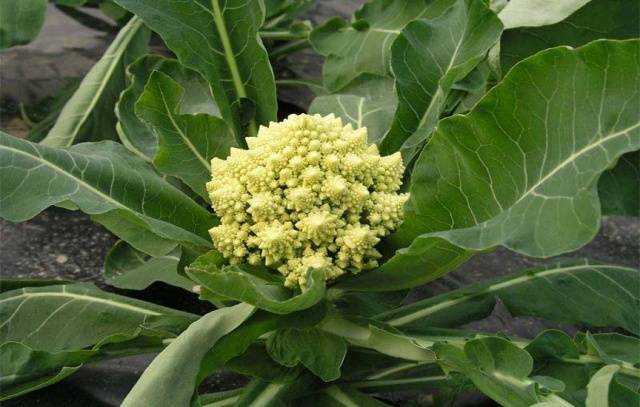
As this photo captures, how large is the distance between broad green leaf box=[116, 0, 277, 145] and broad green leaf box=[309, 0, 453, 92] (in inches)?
12.5

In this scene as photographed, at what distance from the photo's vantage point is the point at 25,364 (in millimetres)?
1229

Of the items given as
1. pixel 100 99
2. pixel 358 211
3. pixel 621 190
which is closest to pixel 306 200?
pixel 358 211

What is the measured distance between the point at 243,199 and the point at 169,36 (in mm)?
304

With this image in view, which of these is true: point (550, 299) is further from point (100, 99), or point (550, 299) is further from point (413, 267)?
point (100, 99)

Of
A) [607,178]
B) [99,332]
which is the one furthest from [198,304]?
[607,178]

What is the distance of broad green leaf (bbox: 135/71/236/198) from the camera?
4.32ft

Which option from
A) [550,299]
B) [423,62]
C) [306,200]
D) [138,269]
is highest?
[423,62]

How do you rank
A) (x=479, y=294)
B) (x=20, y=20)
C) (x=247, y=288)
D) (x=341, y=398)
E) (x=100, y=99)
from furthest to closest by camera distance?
(x=100, y=99) → (x=20, y=20) → (x=479, y=294) → (x=341, y=398) → (x=247, y=288)

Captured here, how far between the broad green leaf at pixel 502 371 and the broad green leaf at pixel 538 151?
0.14 meters

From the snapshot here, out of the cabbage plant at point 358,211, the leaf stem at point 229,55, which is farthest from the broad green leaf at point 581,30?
the leaf stem at point 229,55

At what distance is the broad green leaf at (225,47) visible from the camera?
1378 millimetres

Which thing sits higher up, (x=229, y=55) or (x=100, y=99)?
(x=229, y=55)

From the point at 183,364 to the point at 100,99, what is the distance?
107 cm

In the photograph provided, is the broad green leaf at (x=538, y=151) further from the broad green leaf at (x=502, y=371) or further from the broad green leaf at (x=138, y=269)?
the broad green leaf at (x=138, y=269)
